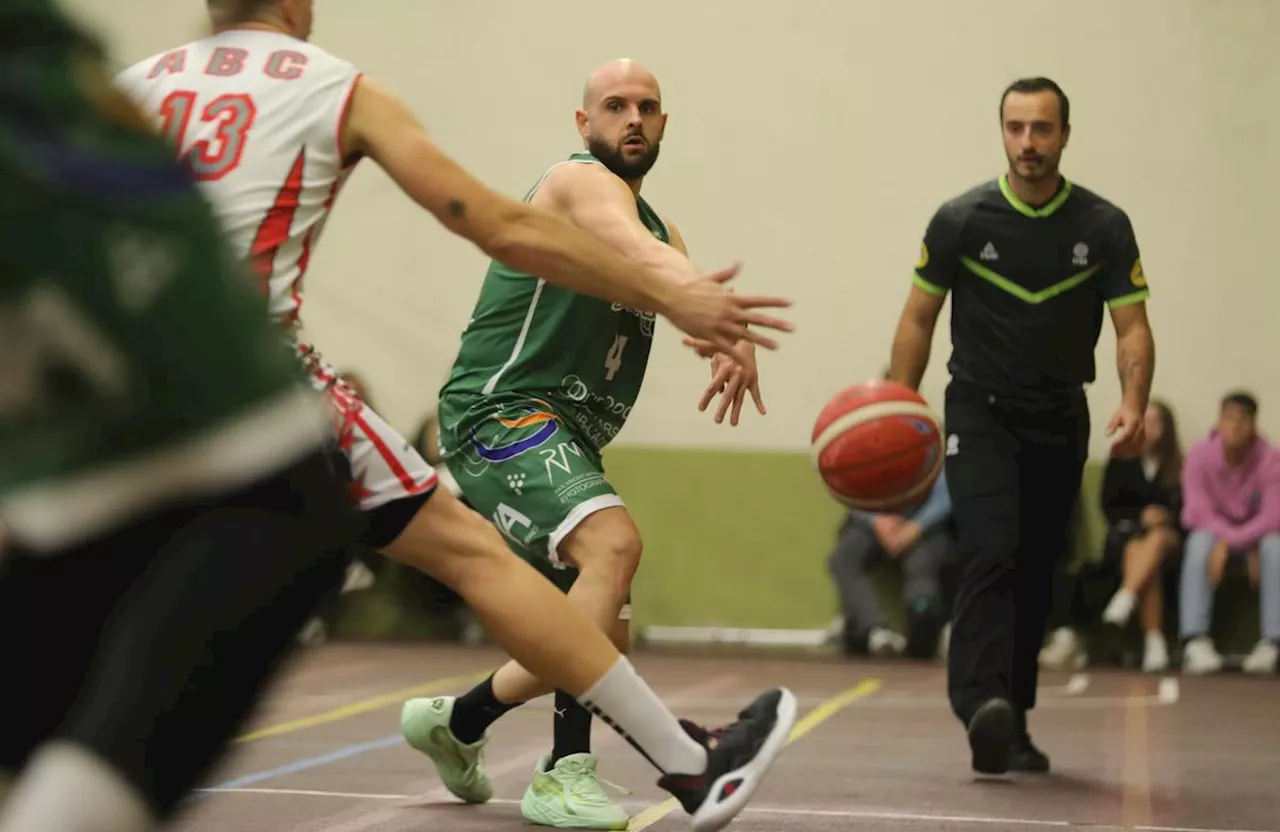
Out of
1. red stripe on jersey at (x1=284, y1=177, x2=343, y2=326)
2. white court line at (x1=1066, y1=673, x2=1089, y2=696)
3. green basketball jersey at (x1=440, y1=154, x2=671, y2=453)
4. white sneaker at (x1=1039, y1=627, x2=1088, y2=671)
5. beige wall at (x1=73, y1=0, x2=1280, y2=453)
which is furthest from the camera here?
beige wall at (x1=73, y1=0, x2=1280, y2=453)

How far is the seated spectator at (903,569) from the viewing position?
11.3 meters

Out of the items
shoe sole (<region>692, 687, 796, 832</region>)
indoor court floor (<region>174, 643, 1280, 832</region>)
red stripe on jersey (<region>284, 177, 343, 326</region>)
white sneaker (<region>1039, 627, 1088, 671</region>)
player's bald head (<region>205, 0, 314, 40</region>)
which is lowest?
white sneaker (<region>1039, 627, 1088, 671</region>)

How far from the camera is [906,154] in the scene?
493 inches

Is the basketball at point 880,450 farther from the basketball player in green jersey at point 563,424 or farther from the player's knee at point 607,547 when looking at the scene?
the player's knee at point 607,547

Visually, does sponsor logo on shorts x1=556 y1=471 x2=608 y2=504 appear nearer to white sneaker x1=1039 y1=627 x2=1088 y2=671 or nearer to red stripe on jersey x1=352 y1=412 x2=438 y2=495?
red stripe on jersey x1=352 y1=412 x2=438 y2=495

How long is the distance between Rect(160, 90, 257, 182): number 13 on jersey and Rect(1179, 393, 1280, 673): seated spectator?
8874 millimetres

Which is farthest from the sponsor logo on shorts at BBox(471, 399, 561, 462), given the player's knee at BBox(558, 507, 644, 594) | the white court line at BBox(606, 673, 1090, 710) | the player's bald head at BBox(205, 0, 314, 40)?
the white court line at BBox(606, 673, 1090, 710)

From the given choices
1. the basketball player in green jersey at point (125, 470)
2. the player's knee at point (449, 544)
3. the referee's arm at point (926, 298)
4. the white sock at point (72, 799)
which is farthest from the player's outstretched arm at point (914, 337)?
the white sock at point (72, 799)

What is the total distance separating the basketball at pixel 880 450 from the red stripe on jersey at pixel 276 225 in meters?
2.61

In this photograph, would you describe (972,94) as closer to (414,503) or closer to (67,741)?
(414,503)

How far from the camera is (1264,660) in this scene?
1099cm

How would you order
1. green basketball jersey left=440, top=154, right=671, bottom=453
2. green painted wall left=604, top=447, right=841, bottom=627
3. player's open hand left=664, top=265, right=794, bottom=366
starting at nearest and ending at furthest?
player's open hand left=664, top=265, right=794, bottom=366 < green basketball jersey left=440, top=154, right=671, bottom=453 < green painted wall left=604, top=447, right=841, bottom=627

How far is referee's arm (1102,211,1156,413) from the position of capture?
6.21m

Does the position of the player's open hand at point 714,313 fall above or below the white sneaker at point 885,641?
above
